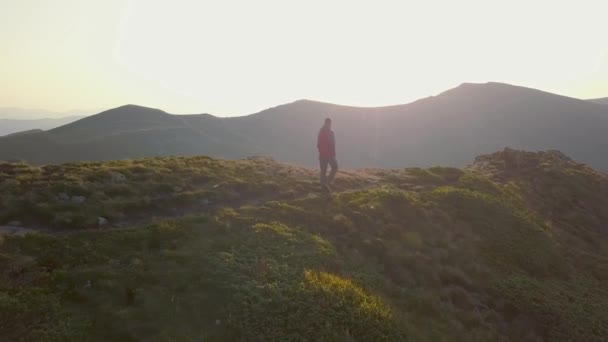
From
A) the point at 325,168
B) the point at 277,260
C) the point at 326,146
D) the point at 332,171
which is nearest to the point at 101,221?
the point at 277,260

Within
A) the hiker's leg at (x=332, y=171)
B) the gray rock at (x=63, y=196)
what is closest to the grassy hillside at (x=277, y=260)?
the gray rock at (x=63, y=196)

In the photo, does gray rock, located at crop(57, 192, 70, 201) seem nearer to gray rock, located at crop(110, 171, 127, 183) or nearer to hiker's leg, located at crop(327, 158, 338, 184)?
gray rock, located at crop(110, 171, 127, 183)

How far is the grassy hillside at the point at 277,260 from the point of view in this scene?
447 inches

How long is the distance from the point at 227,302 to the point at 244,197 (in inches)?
425

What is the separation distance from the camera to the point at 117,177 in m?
21.2

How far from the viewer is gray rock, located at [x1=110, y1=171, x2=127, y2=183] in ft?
68.6

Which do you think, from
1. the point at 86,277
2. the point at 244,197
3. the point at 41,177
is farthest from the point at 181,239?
the point at 41,177

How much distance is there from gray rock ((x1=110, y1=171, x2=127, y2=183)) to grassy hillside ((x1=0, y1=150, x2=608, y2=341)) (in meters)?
0.19

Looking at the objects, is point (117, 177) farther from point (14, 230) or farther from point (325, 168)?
point (325, 168)

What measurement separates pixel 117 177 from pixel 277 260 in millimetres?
10830

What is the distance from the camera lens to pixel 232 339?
10.8 metres

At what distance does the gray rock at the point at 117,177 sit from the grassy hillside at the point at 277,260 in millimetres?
193

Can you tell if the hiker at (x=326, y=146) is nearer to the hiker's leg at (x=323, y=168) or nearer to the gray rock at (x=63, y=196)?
the hiker's leg at (x=323, y=168)

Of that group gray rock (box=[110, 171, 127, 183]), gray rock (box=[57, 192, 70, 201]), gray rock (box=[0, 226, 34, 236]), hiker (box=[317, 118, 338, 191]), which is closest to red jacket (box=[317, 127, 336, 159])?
hiker (box=[317, 118, 338, 191])
